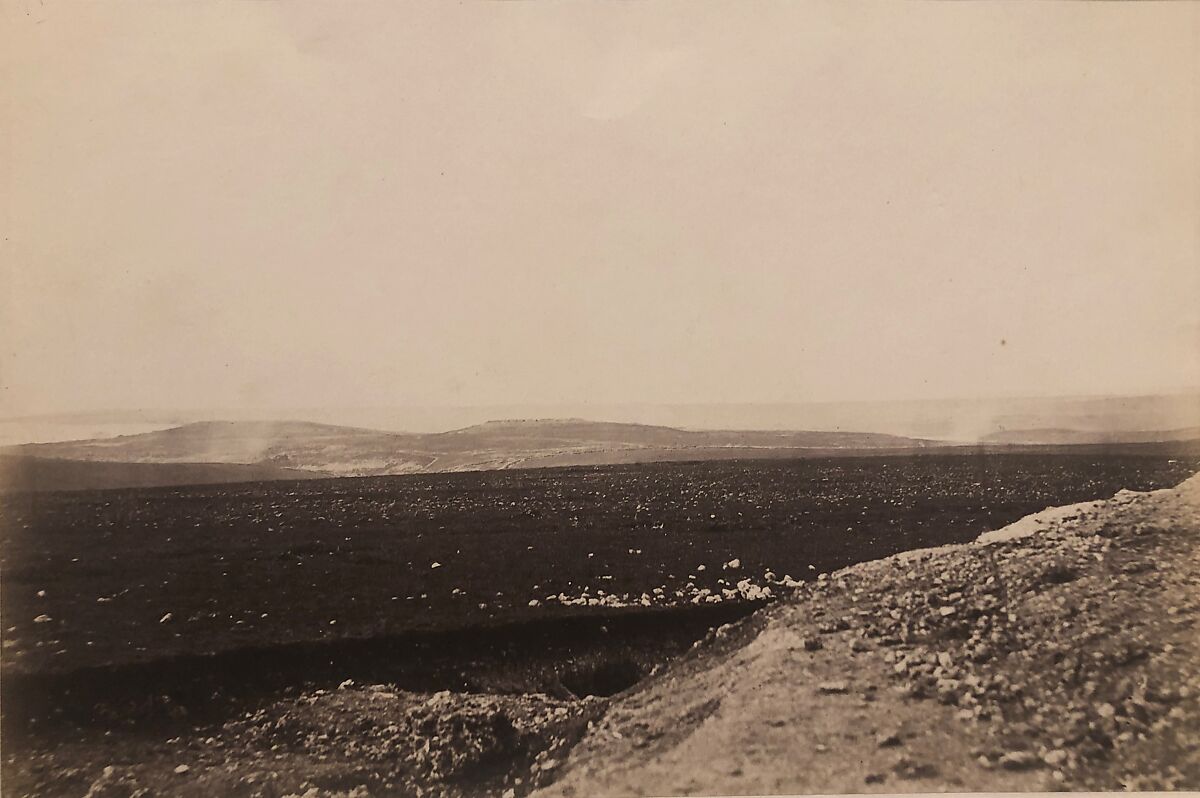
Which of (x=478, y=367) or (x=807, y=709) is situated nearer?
(x=807, y=709)

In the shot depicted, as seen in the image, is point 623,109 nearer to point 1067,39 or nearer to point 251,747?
point 1067,39

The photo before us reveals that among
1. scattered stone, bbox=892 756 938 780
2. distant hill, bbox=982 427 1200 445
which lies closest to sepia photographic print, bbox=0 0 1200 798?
distant hill, bbox=982 427 1200 445

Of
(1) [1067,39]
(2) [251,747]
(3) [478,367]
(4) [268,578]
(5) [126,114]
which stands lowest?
(2) [251,747]

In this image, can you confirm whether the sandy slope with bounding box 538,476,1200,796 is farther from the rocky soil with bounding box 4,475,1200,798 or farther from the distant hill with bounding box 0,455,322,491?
the distant hill with bounding box 0,455,322,491

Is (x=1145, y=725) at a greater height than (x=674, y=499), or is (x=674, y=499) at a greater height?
(x=674, y=499)

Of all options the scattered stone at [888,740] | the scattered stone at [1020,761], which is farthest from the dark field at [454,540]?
the scattered stone at [1020,761]

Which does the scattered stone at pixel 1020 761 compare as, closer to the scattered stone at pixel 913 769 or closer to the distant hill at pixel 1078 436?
the scattered stone at pixel 913 769

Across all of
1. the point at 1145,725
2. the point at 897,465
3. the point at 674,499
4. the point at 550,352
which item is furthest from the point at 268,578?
the point at 1145,725
